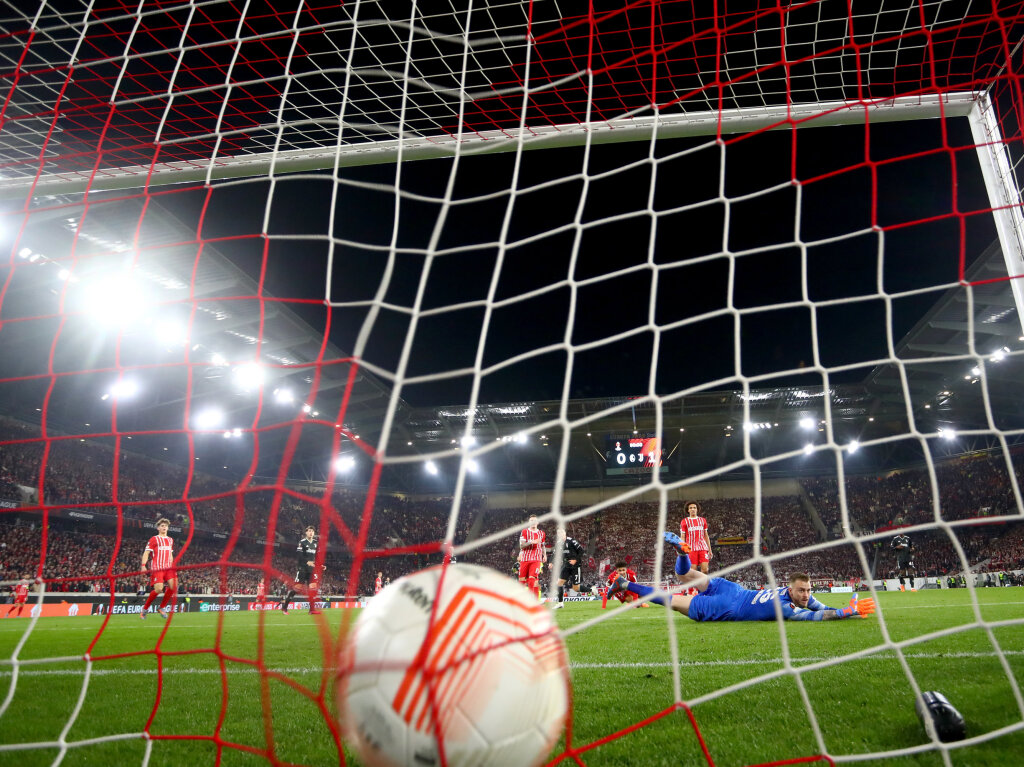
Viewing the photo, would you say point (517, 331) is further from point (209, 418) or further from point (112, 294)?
point (112, 294)

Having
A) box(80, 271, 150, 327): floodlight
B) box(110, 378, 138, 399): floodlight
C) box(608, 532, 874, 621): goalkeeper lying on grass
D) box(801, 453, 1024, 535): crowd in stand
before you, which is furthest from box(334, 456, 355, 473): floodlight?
box(608, 532, 874, 621): goalkeeper lying on grass

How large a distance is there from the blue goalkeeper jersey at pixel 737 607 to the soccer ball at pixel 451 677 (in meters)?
5.31

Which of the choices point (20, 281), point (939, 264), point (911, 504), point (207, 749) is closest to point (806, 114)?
point (207, 749)

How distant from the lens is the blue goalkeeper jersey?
20.6 ft

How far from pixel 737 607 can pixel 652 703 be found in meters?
4.09

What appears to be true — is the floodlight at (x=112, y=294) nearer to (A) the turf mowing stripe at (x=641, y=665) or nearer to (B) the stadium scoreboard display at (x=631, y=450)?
(A) the turf mowing stripe at (x=641, y=665)

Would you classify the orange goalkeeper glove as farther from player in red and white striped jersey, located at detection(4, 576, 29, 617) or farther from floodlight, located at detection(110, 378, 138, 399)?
floodlight, located at detection(110, 378, 138, 399)

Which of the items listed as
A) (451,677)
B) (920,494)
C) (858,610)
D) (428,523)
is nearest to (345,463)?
(428,523)

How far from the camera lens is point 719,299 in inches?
803

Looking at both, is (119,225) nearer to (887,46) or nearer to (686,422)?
(887,46)

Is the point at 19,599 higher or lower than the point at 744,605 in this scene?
higher

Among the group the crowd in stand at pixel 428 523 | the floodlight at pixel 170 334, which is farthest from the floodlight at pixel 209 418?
the floodlight at pixel 170 334

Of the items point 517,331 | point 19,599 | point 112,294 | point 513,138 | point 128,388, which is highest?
point 517,331

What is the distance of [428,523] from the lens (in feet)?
104
